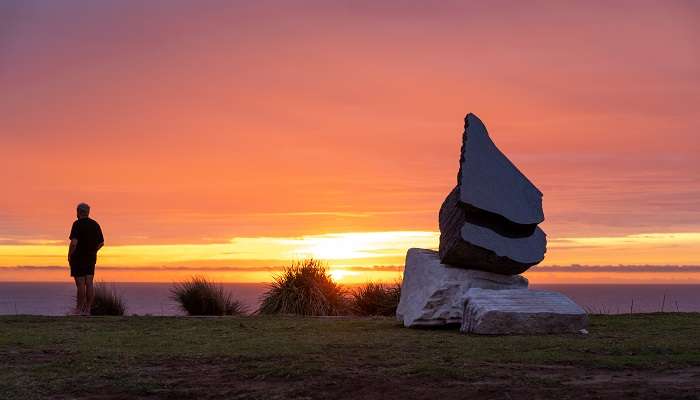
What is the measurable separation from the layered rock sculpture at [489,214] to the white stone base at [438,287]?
0.18 m

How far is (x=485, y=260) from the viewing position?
1528 centimetres

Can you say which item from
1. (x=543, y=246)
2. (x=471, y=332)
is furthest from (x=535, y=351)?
(x=543, y=246)

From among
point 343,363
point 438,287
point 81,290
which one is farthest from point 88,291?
point 343,363

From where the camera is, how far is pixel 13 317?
17438 millimetres

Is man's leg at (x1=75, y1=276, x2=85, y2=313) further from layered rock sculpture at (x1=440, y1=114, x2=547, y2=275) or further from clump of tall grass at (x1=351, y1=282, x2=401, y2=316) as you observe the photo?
layered rock sculpture at (x1=440, y1=114, x2=547, y2=275)

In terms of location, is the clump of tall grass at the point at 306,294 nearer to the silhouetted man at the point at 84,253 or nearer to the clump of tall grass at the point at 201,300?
the clump of tall grass at the point at 201,300

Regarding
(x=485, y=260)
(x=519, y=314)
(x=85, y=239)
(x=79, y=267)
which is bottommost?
(x=519, y=314)

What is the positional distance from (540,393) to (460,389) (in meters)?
0.71

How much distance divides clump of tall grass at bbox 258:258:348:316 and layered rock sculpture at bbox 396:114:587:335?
474 cm

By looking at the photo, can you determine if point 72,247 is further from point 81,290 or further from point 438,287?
point 438,287

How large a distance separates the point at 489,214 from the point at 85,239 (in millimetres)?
8336

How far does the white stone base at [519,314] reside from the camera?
44.5 feet

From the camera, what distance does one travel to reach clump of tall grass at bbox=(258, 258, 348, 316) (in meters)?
21.0

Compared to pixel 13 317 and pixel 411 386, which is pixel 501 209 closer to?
pixel 411 386
